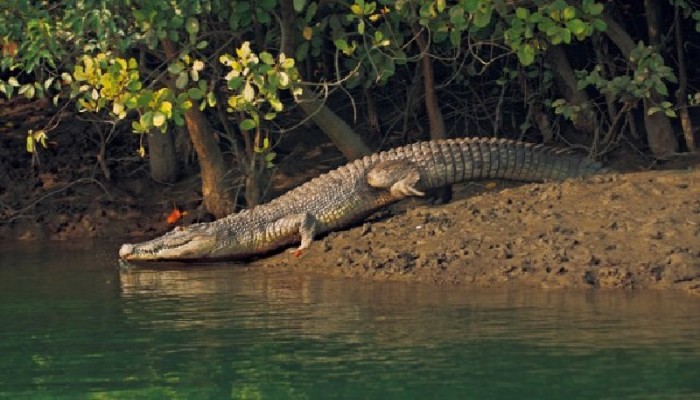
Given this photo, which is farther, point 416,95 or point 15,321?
point 416,95

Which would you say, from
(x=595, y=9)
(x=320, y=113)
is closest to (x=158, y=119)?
(x=320, y=113)

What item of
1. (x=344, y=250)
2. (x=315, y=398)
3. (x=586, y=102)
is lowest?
(x=315, y=398)

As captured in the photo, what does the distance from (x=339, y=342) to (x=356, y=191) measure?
518 cm

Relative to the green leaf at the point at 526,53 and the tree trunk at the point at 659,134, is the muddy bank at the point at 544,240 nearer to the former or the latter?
the green leaf at the point at 526,53

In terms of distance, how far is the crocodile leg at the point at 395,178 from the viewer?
45.0ft

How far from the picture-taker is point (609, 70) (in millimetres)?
15750

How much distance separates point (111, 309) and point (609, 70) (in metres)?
7.02

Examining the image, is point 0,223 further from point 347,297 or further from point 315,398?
point 315,398

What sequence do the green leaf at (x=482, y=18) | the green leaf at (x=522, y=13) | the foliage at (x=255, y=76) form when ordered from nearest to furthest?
the foliage at (x=255, y=76), the green leaf at (x=482, y=18), the green leaf at (x=522, y=13)

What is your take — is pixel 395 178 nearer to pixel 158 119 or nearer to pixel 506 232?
pixel 506 232

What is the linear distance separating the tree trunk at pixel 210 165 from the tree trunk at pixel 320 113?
947 millimetres

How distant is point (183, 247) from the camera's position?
44.2 ft

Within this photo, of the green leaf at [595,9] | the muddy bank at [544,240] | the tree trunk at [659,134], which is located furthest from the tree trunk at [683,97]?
the green leaf at [595,9]

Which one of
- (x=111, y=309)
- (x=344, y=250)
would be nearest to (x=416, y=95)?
(x=344, y=250)
